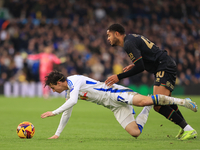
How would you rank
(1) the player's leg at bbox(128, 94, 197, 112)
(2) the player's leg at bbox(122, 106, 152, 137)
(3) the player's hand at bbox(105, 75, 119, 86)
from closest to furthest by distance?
1. (1) the player's leg at bbox(128, 94, 197, 112)
2. (3) the player's hand at bbox(105, 75, 119, 86)
3. (2) the player's leg at bbox(122, 106, 152, 137)

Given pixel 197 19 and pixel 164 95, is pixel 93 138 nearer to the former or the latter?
pixel 164 95

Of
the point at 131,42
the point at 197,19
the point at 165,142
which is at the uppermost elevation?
the point at 131,42

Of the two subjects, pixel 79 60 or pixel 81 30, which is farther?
pixel 81 30

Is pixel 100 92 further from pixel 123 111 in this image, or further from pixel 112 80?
pixel 123 111

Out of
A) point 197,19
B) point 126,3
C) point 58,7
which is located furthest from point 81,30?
point 197,19

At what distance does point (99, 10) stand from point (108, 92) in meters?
18.0

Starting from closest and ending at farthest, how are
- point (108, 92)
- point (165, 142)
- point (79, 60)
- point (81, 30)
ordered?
point (165, 142)
point (108, 92)
point (79, 60)
point (81, 30)

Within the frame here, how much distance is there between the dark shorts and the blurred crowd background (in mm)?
13170

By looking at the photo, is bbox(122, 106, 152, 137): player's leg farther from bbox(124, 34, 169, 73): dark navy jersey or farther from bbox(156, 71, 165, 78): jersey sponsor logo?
bbox(124, 34, 169, 73): dark navy jersey

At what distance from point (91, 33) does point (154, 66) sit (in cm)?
1586

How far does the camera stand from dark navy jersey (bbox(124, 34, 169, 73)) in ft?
17.6

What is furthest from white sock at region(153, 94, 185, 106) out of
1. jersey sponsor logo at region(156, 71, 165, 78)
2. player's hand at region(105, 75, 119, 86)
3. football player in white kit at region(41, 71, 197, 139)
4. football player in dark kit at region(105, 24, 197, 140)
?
player's hand at region(105, 75, 119, 86)

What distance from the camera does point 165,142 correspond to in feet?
16.9

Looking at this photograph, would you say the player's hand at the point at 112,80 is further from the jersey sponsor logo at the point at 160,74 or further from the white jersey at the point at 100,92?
the jersey sponsor logo at the point at 160,74
